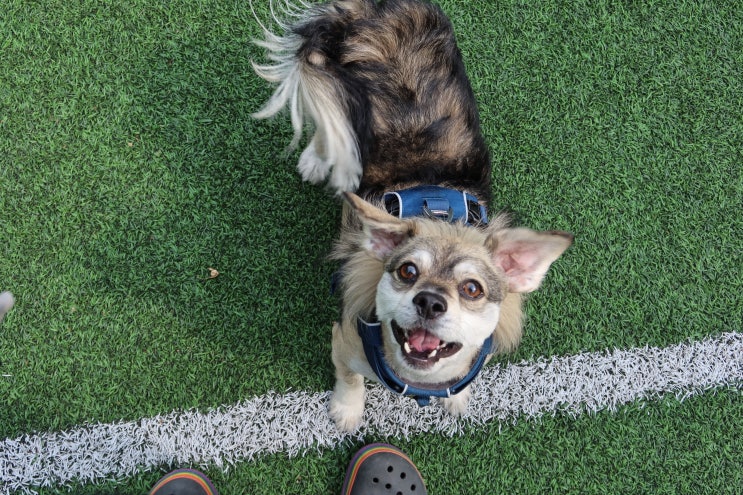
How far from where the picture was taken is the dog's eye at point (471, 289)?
5.98 feet

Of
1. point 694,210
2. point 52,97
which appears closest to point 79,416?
point 52,97

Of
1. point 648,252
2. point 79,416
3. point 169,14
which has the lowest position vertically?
point 79,416

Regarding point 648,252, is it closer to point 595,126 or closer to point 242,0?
point 595,126

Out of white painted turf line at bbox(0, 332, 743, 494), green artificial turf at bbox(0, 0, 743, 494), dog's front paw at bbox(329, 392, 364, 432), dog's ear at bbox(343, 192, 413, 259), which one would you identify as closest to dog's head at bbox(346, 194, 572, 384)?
dog's ear at bbox(343, 192, 413, 259)

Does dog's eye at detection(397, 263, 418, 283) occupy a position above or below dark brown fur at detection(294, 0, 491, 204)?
below

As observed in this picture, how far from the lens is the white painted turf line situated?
252 cm

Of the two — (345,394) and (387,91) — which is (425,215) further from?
(345,394)

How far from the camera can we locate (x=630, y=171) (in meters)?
3.02

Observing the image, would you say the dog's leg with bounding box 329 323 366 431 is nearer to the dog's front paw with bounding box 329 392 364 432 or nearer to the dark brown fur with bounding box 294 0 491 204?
the dog's front paw with bounding box 329 392 364 432

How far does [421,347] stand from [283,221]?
1263 mm

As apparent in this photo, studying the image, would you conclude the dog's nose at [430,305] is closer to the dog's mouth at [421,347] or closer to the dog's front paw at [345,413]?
the dog's mouth at [421,347]

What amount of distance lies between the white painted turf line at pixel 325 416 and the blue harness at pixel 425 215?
587 mm

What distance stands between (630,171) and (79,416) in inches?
126

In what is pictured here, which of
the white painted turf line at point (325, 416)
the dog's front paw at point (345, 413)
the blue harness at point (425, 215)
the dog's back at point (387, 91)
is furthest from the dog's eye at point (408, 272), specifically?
the white painted turf line at point (325, 416)
